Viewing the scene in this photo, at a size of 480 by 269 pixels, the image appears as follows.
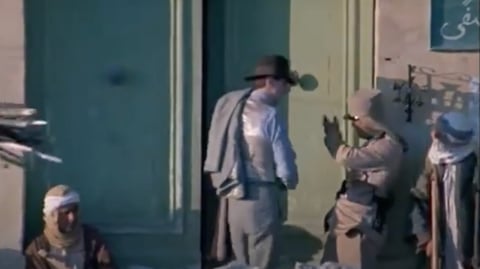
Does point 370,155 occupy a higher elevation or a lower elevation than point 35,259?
higher

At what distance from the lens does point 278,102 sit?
16922mm

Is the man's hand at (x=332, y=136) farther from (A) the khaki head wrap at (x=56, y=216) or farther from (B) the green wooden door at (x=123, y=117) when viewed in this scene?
(A) the khaki head wrap at (x=56, y=216)

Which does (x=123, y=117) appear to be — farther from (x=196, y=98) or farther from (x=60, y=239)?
(x=60, y=239)

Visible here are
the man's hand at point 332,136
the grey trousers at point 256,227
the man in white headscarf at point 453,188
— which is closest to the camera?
the grey trousers at point 256,227

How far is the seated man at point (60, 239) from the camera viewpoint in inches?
645

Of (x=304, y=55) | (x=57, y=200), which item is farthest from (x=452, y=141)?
(x=57, y=200)

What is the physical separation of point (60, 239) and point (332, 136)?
6.19ft

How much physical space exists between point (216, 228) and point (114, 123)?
3.24 ft

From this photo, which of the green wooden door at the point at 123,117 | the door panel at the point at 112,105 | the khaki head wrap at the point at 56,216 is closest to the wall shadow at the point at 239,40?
the green wooden door at the point at 123,117

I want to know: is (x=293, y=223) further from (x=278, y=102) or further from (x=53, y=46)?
Answer: (x=53, y=46)

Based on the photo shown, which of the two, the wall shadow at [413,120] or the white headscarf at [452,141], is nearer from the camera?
the white headscarf at [452,141]

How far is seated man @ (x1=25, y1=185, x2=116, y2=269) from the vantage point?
16.4 metres

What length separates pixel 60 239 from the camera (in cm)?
1638

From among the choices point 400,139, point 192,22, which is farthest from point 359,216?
point 192,22
